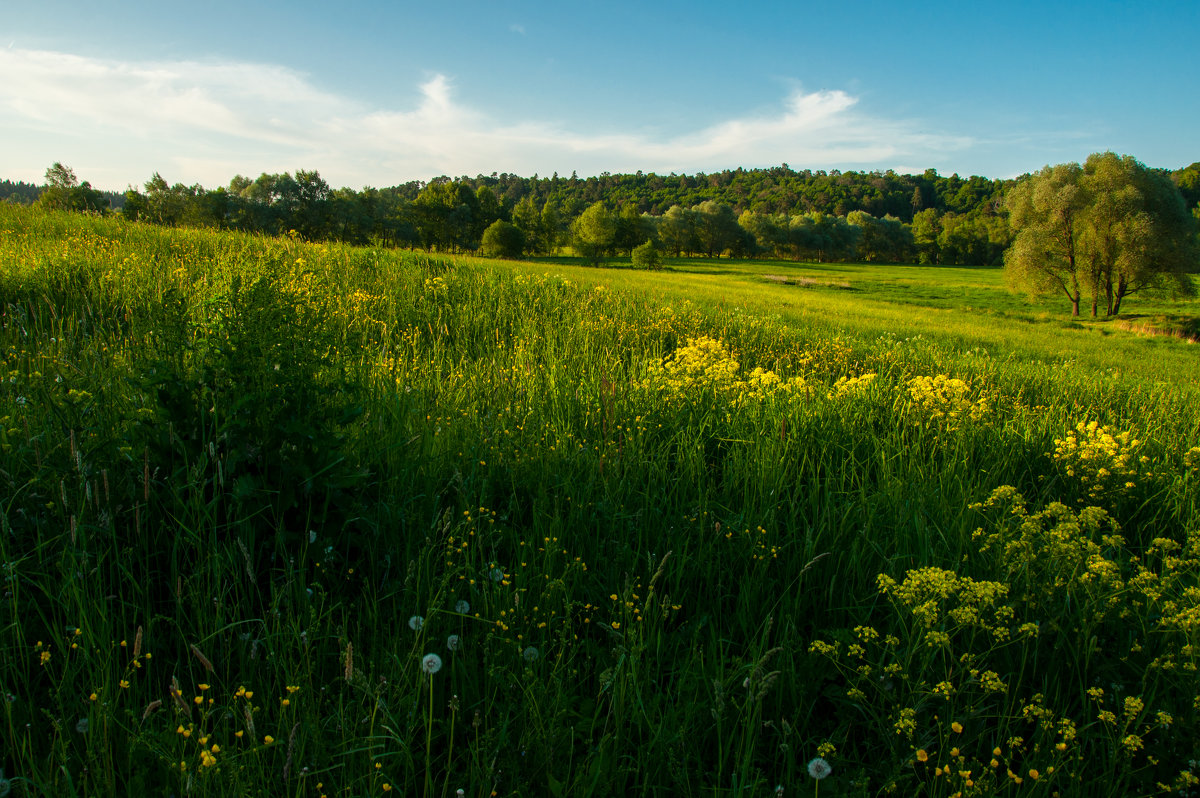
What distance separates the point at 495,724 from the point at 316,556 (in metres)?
1.08

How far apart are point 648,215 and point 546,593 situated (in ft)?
380

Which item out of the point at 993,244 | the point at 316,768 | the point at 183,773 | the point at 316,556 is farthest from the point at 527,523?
the point at 993,244

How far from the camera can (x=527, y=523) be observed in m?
2.90

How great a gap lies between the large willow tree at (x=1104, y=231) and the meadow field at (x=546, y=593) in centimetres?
3890

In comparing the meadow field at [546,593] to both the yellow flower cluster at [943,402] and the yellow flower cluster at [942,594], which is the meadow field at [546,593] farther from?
the yellow flower cluster at [943,402]

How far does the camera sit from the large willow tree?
105ft

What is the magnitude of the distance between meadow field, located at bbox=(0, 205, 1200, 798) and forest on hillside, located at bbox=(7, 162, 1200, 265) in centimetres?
3519

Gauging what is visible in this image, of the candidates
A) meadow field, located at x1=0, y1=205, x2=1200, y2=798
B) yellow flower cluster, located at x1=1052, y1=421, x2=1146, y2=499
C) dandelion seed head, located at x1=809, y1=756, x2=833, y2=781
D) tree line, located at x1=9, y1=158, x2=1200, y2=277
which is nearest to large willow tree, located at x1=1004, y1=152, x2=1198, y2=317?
tree line, located at x1=9, y1=158, x2=1200, y2=277

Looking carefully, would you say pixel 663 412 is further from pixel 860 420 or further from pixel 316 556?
pixel 316 556

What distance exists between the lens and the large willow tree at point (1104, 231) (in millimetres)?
31906

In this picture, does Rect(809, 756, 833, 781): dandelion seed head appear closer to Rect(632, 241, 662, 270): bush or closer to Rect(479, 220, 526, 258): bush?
Rect(632, 241, 662, 270): bush

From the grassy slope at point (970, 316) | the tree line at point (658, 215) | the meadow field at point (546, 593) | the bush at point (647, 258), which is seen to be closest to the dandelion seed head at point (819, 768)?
the meadow field at point (546, 593)

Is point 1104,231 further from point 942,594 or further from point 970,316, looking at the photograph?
point 942,594

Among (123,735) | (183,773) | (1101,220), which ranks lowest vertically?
(123,735)
